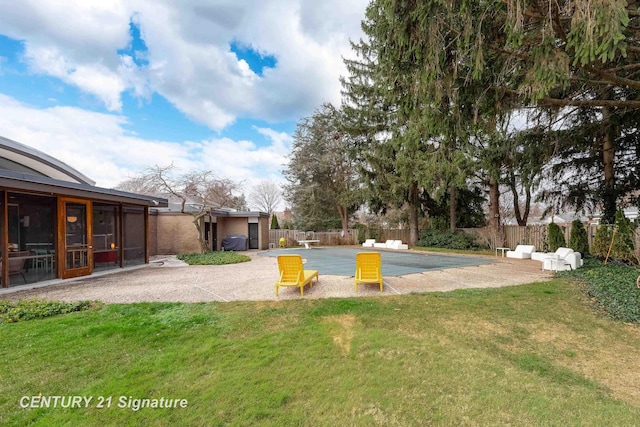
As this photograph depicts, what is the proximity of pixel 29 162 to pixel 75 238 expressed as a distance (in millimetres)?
3862

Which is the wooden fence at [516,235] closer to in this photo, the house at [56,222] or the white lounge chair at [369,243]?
the white lounge chair at [369,243]

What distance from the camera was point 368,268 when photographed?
6.96 metres

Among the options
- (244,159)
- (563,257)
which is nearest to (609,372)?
(563,257)

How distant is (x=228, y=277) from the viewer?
29.4ft

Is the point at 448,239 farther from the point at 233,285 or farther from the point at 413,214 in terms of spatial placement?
the point at 233,285

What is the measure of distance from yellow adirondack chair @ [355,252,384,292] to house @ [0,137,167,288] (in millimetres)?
8338

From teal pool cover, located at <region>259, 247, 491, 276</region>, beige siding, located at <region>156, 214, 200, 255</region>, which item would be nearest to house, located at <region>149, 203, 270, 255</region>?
beige siding, located at <region>156, 214, 200, 255</region>

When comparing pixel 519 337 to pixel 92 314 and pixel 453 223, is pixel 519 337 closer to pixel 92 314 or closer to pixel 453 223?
pixel 92 314

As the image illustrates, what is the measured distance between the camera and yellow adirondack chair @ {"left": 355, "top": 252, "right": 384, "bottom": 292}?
683 cm

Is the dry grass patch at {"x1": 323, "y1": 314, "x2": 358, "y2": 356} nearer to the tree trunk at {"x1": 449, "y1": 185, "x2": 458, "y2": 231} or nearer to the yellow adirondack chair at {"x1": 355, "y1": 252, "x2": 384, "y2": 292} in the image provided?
the yellow adirondack chair at {"x1": 355, "y1": 252, "x2": 384, "y2": 292}

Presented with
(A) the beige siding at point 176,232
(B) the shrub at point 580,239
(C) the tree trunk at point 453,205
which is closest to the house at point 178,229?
(A) the beige siding at point 176,232

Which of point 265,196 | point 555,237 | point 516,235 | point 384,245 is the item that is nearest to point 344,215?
point 384,245

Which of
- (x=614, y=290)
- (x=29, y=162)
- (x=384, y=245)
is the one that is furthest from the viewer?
(x=384, y=245)

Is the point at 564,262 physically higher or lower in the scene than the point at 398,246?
higher
